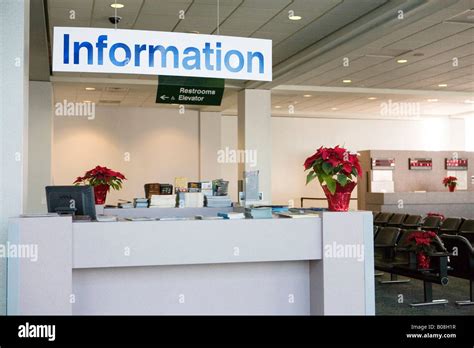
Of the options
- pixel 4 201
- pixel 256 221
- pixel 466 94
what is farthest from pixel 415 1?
pixel 466 94


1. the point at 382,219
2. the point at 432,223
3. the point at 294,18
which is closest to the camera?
the point at 294,18

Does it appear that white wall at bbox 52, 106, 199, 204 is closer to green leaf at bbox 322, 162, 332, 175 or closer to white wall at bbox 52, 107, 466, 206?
white wall at bbox 52, 107, 466, 206

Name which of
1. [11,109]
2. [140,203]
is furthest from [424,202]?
[11,109]

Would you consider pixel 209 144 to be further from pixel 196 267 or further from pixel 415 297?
pixel 196 267

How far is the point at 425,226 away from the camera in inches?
366

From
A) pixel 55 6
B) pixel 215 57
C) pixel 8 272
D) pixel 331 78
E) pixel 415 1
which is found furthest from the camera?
pixel 331 78

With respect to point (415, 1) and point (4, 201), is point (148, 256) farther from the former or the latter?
point (415, 1)

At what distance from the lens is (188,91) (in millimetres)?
8859

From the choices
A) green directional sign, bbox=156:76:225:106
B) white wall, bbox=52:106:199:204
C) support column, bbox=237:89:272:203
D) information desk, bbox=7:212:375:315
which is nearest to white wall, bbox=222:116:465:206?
white wall, bbox=52:106:199:204

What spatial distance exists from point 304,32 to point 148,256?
514cm

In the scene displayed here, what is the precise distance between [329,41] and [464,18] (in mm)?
1861

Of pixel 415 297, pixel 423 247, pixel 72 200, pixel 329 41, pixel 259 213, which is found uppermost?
pixel 329 41

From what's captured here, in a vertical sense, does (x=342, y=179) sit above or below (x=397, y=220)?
above

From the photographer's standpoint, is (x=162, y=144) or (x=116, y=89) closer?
(x=116, y=89)
